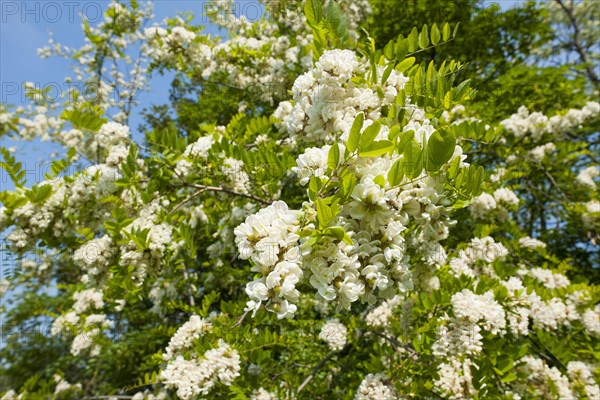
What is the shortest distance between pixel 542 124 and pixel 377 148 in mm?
4940

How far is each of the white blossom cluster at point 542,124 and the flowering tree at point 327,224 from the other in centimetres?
4

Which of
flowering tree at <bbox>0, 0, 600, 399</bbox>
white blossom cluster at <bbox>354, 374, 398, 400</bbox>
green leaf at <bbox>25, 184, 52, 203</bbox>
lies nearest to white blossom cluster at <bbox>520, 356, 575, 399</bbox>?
flowering tree at <bbox>0, 0, 600, 399</bbox>

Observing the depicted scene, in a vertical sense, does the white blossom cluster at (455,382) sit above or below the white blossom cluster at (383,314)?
below

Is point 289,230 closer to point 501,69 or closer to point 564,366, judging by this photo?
point 564,366

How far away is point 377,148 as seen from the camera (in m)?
1.18

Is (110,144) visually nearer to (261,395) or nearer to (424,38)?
(261,395)

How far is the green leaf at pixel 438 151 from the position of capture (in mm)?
1186

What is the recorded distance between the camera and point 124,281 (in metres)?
2.15

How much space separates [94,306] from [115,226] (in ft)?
11.5

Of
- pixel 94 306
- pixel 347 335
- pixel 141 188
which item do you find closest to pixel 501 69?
pixel 347 335

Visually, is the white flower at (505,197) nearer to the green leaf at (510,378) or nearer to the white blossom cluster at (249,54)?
the green leaf at (510,378)

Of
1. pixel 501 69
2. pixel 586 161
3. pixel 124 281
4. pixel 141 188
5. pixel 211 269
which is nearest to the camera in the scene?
pixel 124 281

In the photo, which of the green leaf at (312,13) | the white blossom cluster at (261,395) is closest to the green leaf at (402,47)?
the green leaf at (312,13)

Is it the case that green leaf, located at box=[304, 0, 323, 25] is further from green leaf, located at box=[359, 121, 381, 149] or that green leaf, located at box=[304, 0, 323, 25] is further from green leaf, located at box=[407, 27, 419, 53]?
green leaf, located at box=[359, 121, 381, 149]
